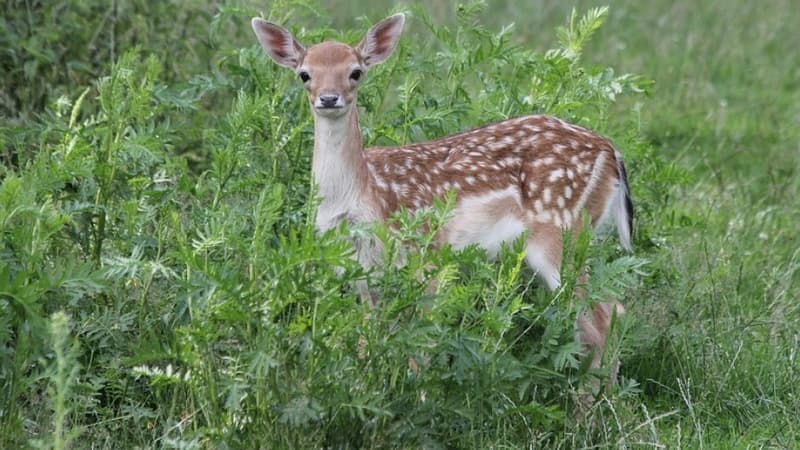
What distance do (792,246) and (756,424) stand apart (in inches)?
91.1

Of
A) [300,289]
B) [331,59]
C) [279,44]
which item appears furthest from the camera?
[279,44]

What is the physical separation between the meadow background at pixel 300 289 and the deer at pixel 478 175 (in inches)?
6.7

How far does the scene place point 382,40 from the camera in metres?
6.36

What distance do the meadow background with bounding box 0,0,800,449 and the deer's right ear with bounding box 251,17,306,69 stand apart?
0.55 feet

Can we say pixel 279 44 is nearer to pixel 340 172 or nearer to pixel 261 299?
pixel 340 172

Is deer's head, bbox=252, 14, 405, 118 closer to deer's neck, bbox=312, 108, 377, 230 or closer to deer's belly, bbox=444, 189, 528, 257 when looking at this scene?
deer's neck, bbox=312, 108, 377, 230

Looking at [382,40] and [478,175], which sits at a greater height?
[382,40]

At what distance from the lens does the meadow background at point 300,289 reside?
4883 mm

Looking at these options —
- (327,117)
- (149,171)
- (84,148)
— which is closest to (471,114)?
(327,117)

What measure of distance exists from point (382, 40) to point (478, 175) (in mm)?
667

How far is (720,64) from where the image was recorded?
11.8 m

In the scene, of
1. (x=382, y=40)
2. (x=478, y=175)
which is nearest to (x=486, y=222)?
(x=478, y=175)

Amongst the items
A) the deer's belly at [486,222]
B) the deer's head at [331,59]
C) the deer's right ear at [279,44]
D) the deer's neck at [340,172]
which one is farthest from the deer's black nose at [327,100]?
the deer's belly at [486,222]

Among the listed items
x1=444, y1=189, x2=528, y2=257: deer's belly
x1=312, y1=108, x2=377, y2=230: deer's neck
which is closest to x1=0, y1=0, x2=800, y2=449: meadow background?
x1=312, y1=108, x2=377, y2=230: deer's neck
